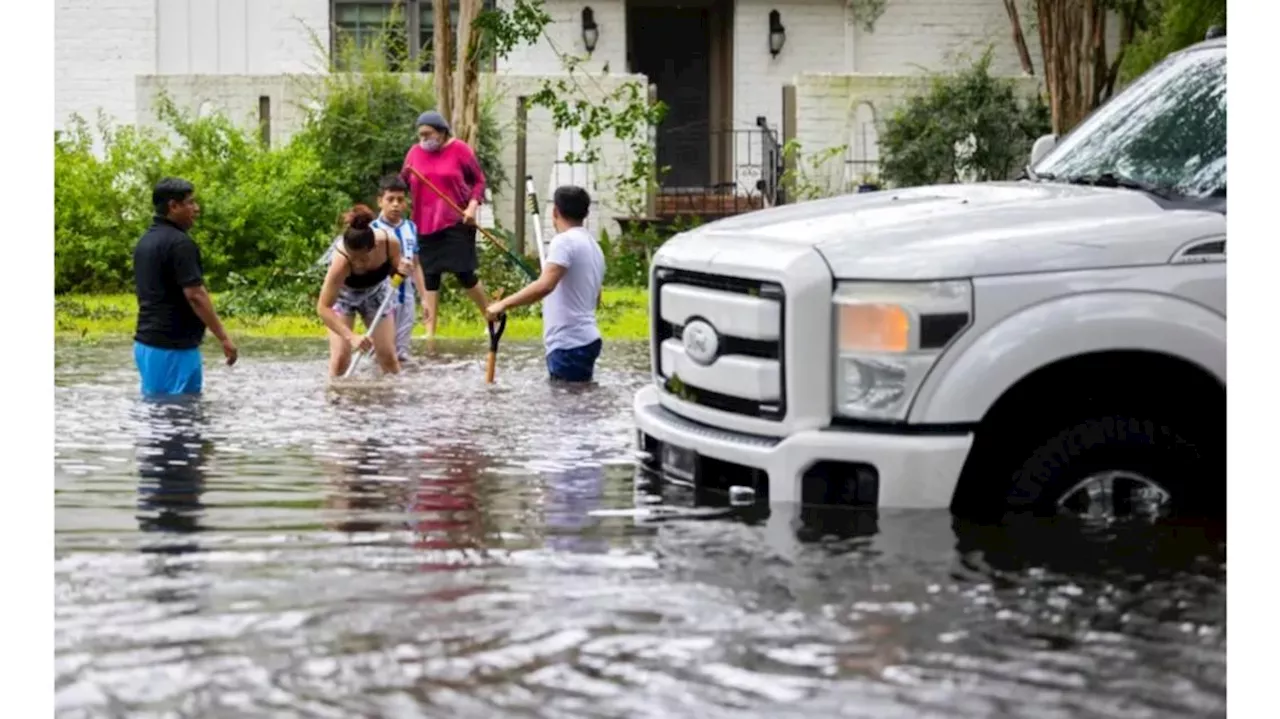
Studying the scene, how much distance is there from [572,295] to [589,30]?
1496 cm

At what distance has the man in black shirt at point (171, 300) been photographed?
45.0 feet

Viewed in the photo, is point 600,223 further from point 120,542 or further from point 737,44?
point 120,542

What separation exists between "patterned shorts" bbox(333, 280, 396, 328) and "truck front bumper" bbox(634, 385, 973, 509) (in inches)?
272

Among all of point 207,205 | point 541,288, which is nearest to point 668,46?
point 207,205

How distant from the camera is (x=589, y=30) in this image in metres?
29.4

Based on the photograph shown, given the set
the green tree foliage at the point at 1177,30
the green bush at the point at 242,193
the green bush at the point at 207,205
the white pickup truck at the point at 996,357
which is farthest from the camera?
the green bush at the point at 207,205

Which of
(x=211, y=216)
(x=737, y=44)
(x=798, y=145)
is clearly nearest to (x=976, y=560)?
(x=211, y=216)

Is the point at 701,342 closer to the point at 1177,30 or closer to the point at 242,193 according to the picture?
the point at 1177,30

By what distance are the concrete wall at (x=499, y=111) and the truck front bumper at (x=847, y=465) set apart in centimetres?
1651

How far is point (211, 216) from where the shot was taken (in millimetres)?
22438

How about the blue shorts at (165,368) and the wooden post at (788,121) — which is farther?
the wooden post at (788,121)

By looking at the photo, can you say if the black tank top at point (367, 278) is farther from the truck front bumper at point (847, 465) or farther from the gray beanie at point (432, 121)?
the truck front bumper at point (847, 465)

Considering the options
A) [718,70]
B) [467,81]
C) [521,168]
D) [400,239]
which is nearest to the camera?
[400,239]

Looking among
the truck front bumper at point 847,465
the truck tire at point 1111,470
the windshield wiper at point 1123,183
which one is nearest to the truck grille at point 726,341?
the truck front bumper at point 847,465
